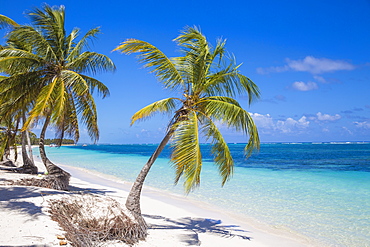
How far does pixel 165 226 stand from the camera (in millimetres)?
7414

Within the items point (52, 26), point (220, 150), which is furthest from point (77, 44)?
point (220, 150)

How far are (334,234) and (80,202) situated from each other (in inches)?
234

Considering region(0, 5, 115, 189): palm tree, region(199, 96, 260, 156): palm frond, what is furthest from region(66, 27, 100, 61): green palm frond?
region(199, 96, 260, 156): palm frond

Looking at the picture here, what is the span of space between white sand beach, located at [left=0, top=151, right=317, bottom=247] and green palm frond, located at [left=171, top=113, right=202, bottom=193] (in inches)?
58.0

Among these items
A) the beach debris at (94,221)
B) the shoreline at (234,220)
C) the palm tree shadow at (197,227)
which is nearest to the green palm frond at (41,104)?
the beach debris at (94,221)

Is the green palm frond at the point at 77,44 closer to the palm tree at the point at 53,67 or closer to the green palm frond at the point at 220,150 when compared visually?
the palm tree at the point at 53,67

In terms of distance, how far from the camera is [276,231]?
7887 mm

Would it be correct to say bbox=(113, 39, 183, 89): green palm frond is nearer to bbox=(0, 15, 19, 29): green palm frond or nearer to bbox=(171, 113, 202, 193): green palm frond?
bbox=(171, 113, 202, 193): green palm frond

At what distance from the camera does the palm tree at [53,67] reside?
8.51m

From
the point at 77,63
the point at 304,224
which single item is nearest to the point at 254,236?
the point at 304,224

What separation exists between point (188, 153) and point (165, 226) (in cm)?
271

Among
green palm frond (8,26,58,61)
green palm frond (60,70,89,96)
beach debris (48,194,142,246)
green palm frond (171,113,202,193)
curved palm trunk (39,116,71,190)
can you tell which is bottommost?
beach debris (48,194,142,246)

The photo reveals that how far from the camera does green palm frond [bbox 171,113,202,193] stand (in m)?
5.41

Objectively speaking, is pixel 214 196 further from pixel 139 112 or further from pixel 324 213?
pixel 139 112
